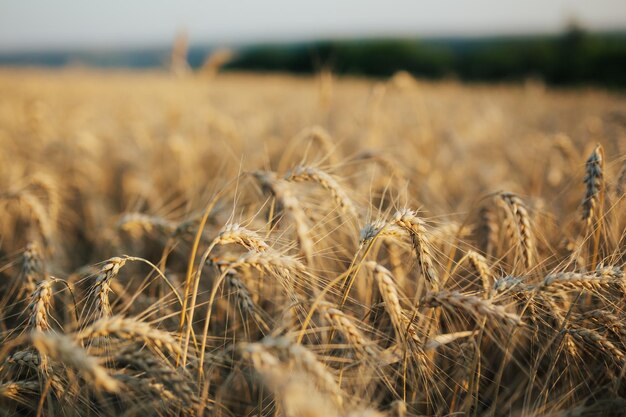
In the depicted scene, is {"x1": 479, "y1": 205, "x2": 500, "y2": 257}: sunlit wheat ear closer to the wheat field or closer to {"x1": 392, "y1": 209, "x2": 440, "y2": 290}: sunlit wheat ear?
the wheat field

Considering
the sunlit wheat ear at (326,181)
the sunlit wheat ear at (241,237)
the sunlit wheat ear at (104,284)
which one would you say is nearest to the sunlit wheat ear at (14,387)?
the sunlit wheat ear at (104,284)

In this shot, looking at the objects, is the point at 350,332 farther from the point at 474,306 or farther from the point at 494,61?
the point at 494,61

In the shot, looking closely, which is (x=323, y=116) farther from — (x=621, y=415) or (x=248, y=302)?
(x=621, y=415)

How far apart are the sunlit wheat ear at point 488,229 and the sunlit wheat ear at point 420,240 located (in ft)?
2.89

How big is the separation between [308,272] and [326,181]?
359mm

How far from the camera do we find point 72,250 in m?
2.76

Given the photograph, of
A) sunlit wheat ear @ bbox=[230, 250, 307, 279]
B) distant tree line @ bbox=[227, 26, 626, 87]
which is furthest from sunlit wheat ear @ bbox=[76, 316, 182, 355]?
distant tree line @ bbox=[227, 26, 626, 87]

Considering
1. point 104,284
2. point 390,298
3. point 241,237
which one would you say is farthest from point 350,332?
point 104,284

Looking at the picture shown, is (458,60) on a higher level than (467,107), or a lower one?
higher

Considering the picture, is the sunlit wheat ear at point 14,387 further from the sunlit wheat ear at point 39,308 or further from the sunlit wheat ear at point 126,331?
the sunlit wheat ear at point 126,331

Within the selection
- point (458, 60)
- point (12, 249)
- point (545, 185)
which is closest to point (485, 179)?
point (545, 185)

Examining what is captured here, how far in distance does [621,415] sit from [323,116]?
343 cm

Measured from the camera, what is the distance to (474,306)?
1.10m

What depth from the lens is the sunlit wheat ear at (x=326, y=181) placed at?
1482mm
